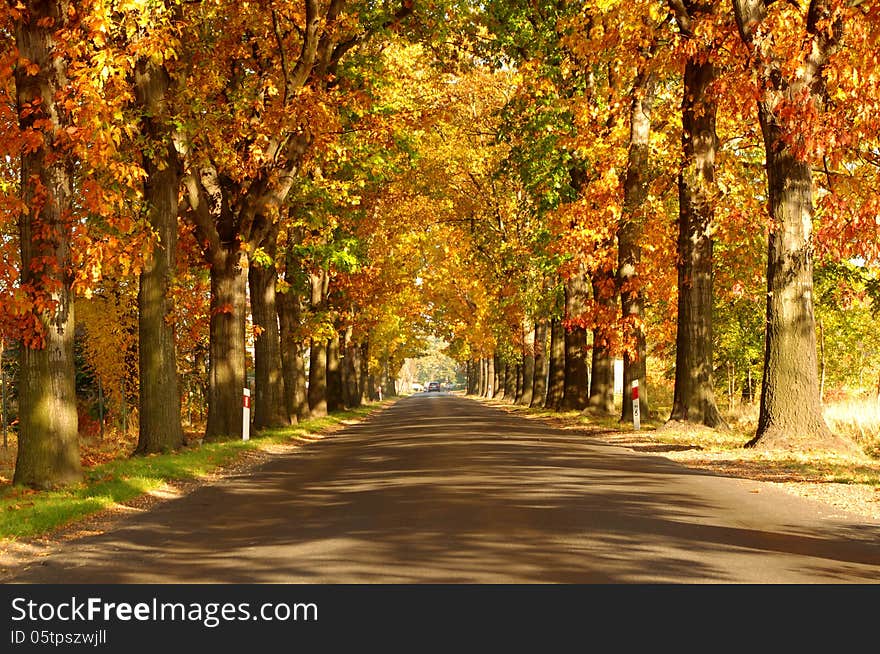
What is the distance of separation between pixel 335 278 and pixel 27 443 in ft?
94.8

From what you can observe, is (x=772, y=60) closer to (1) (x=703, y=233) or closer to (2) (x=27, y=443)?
(1) (x=703, y=233)

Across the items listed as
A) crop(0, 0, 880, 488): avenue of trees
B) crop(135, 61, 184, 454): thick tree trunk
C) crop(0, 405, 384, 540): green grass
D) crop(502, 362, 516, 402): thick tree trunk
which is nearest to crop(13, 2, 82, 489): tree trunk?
crop(0, 0, 880, 488): avenue of trees

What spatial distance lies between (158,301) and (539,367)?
111 ft

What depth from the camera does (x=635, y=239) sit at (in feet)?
98.6

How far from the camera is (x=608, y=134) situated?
95.3 ft

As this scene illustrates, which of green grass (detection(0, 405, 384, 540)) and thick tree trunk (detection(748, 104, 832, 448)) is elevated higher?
thick tree trunk (detection(748, 104, 832, 448))

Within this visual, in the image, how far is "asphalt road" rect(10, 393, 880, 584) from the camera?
8203 millimetres

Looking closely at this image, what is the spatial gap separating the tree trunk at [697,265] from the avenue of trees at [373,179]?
6 centimetres

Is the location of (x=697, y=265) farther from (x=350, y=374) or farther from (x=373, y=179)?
(x=350, y=374)

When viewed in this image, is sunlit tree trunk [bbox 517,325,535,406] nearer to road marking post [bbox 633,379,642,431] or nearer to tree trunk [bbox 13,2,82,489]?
road marking post [bbox 633,379,642,431]

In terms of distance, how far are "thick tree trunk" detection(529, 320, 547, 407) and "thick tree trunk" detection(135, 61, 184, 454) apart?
31.1 metres

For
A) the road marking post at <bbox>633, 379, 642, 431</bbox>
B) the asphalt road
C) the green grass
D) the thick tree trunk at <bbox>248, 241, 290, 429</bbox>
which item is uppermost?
the thick tree trunk at <bbox>248, 241, 290, 429</bbox>

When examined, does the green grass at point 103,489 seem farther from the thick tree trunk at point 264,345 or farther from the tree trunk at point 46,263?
the thick tree trunk at point 264,345

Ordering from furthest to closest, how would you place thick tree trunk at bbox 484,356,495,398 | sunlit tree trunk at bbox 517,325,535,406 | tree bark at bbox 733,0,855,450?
1. thick tree trunk at bbox 484,356,495,398
2. sunlit tree trunk at bbox 517,325,535,406
3. tree bark at bbox 733,0,855,450
